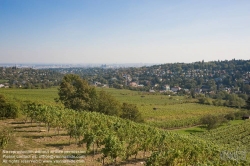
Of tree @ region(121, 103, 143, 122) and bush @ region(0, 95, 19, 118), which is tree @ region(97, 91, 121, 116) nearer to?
tree @ region(121, 103, 143, 122)

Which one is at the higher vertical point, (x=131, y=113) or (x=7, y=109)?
(x=7, y=109)

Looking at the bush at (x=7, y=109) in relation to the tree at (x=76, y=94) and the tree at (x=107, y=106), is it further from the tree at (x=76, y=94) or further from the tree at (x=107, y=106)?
the tree at (x=107, y=106)

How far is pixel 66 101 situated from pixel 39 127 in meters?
17.8

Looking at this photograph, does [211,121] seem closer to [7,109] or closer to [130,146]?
[130,146]

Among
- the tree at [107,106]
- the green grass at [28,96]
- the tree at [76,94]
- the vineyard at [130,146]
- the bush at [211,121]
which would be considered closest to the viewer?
the vineyard at [130,146]

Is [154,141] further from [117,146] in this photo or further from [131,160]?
[117,146]

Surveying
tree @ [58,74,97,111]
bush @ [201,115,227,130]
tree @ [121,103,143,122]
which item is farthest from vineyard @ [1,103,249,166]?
bush @ [201,115,227,130]

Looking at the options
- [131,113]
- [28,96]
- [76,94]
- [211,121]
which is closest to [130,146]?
[76,94]

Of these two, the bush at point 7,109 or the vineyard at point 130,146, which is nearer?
Result: the vineyard at point 130,146

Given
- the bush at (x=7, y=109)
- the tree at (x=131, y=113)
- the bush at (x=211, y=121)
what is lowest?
the bush at (x=211, y=121)

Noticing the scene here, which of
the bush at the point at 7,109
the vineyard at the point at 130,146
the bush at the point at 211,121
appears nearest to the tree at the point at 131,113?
the bush at the point at 211,121

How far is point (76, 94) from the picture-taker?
165 feet

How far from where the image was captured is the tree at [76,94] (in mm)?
49469

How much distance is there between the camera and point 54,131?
30.9m
